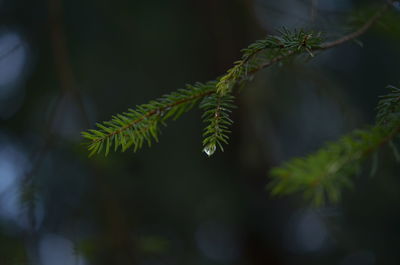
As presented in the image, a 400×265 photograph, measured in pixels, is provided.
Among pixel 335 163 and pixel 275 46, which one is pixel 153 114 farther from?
pixel 335 163

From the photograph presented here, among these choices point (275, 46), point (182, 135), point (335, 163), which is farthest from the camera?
point (182, 135)

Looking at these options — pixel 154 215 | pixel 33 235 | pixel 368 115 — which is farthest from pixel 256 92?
pixel 33 235

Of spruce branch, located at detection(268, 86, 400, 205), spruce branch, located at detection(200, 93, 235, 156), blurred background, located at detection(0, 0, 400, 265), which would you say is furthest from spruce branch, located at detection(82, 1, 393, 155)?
blurred background, located at detection(0, 0, 400, 265)

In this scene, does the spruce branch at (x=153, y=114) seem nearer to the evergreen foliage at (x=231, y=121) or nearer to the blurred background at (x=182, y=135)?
the evergreen foliage at (x=231, y=121)

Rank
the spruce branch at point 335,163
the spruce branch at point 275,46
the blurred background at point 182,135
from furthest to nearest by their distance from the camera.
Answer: the blurred background at point 182,135 < the spruce branch at point 335,163 < the spruce branch at point 275,46

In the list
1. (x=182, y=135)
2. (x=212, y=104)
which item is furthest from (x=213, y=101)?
(x=182, y=135)

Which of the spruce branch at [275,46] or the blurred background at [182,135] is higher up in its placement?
the blurred background at [182,135]

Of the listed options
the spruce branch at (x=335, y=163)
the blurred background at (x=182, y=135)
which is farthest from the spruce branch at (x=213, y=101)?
the blurred background at (x=182, y=135)

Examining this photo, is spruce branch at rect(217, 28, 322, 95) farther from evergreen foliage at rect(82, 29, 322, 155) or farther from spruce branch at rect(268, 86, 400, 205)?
spruce branch at rect(268, 86, 400, 205)

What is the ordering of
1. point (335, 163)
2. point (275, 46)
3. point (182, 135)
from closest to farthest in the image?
point (275, 46) → point (335, 163) → point (182, 135)
